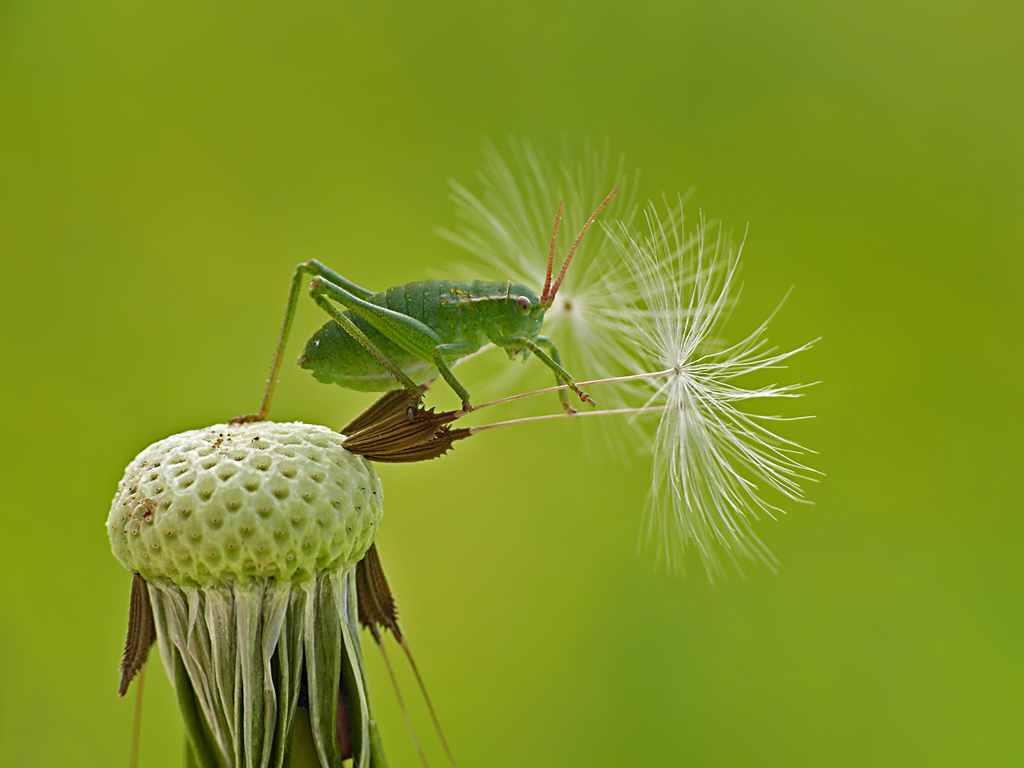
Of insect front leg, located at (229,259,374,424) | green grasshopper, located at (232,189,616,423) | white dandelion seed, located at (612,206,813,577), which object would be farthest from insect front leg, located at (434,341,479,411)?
white dandelion seed, located at (612,206,813,577)

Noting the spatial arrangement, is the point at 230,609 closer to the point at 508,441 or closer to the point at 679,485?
the point at 679,485

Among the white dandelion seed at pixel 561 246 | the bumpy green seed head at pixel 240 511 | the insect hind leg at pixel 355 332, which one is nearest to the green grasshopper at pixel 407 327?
the insect hind leg at pixel 355 332

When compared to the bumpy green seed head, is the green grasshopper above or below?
above

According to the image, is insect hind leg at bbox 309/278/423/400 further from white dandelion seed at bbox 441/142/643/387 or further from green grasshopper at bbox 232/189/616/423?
white dandelion seed at bbox 441/142/643/387

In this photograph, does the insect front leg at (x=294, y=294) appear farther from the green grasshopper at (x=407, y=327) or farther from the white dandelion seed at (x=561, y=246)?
the white dandelion seed at (x=561, y=246)

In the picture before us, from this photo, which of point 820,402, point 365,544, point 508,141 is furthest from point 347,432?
point 820,402
